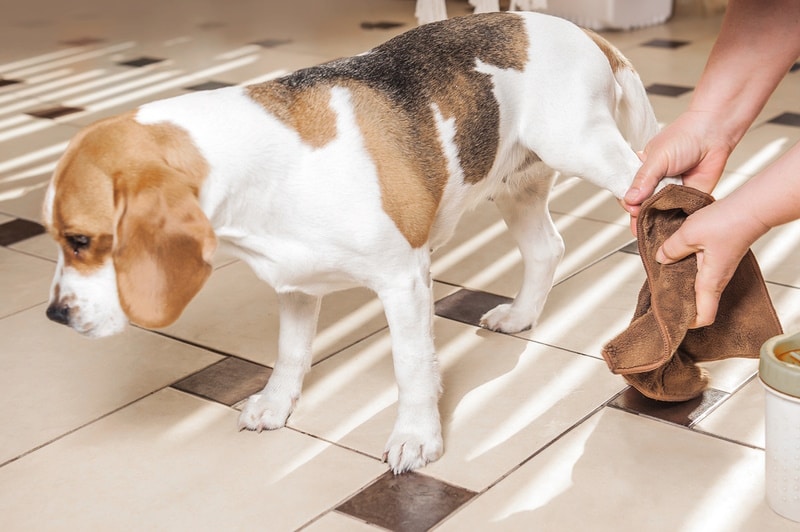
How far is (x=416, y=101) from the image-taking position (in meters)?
1.65

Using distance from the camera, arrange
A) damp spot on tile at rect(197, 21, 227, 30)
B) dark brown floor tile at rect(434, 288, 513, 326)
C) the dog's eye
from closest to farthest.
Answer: the dog's eye → dark brown floor tile at rect(434, 288, 513, 326) → damp spot on tile at rect(197, 21, 227, 30)

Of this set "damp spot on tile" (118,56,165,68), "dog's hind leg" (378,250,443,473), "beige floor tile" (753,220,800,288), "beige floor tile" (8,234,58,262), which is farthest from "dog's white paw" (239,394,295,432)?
"damp spot on tile" (118,56,165,68)

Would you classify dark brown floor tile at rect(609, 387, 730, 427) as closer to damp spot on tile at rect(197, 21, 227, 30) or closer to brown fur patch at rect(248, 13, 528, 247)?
brown fur patch at rect(248, 13, 528, 247)

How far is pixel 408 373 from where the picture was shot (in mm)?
1618

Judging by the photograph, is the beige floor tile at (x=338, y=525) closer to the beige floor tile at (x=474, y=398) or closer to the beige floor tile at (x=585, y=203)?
the beige floor tile at (x=474, y=398)

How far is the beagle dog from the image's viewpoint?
1.38 m

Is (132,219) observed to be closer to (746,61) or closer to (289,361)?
(289,361)

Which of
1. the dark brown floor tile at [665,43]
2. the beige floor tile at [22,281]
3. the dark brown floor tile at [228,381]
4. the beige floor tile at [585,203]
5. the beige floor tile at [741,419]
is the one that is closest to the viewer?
the beige floor tile at [741,419]

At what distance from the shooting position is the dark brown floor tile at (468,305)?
2.13 m

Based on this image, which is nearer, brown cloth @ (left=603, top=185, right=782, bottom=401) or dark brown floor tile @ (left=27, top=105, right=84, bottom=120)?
brown cloth @ (left=603, top=185, right=782, bottom=401)

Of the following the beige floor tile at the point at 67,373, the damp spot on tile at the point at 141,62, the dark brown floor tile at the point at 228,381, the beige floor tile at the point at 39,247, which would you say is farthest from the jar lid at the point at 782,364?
the damp spot on tile at the point at 141,62

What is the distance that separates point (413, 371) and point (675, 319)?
16.0 inches

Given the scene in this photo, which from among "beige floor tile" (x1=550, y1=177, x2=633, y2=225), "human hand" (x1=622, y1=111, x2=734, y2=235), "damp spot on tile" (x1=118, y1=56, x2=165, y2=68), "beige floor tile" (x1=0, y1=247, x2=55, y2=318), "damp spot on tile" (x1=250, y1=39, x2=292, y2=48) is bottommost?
"damp spot on tile" (x1=250, y1=39, x2=292, y2=48)

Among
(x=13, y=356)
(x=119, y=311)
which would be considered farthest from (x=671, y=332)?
(x=13, y=356)
